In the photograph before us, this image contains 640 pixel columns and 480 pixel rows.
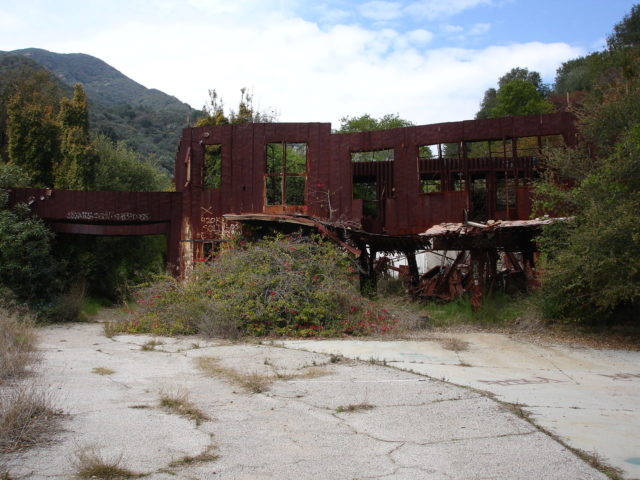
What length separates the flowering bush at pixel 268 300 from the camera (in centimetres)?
1156

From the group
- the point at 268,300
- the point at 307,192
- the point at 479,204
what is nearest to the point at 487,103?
the point at 479,204

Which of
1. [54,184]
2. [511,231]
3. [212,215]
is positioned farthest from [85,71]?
[511,231]

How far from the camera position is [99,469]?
3957 millimetres

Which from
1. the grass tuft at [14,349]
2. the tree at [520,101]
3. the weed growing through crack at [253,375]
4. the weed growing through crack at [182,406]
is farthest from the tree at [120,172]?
the tree at [520,101]

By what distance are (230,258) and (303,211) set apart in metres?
5.70

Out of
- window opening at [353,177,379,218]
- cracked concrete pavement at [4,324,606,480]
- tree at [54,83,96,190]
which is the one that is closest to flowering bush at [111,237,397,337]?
cracked concrete pavement at [4,324,606,480]

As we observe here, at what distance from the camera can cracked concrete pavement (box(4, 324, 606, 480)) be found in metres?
4.24

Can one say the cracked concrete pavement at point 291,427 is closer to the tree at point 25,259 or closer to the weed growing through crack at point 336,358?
the weed growing through crack at point 336,358

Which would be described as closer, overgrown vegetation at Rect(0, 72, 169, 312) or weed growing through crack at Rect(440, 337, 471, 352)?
weed growing through crack at Rect(440, 337, 471, 352)

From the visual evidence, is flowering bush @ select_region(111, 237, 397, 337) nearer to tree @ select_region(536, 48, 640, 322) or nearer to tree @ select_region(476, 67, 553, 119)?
tree @ select_region(536, 48, 640, 322)

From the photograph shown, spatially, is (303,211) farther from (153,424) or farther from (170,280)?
(153,424)

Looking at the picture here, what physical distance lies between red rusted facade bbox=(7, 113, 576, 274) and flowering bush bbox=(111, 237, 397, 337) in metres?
4.60

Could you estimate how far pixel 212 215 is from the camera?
64.2 feet

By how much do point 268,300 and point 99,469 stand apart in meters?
7.89
